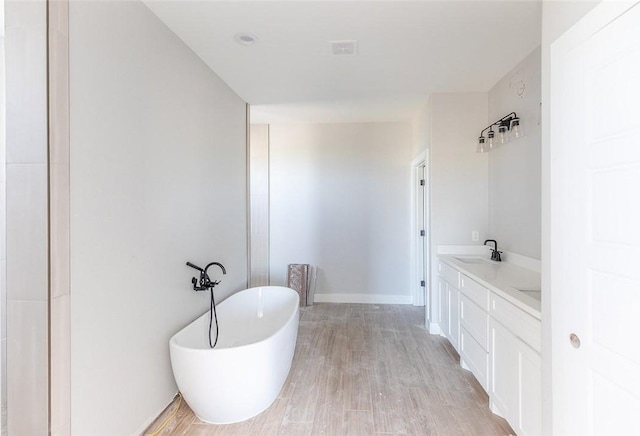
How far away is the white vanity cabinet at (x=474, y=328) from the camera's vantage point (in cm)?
209

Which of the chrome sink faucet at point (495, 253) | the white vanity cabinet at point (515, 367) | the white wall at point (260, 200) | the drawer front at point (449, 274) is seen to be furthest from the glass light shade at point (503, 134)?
the white wall at point (260, 200)

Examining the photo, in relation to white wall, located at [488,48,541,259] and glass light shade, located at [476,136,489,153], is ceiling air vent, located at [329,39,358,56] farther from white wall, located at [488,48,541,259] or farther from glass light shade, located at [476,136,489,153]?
glass light shade, located at [476,136,489,153]

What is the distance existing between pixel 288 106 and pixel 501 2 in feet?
8.04

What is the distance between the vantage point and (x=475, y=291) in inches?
89.3

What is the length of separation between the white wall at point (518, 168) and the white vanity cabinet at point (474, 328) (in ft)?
2.03

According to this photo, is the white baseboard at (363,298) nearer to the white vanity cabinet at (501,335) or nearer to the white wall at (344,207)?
the white wall at (344,207)

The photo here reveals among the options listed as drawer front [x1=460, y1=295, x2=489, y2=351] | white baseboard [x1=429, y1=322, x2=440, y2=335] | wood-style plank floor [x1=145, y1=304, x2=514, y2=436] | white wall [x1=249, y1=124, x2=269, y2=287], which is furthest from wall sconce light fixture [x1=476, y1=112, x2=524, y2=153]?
white wall [x1=249, y1=124, x2=269, y2=287]

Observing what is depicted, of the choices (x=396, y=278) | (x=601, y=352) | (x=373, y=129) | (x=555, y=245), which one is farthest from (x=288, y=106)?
(x=601, y=352)

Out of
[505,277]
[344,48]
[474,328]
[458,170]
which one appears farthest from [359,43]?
[474,328]

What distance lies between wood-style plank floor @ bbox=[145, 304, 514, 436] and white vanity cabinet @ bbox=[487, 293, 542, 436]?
26 cm

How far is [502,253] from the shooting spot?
292cm

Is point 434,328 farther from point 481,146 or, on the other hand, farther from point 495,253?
point 481,146

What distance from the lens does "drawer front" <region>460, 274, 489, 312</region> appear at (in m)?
2.10

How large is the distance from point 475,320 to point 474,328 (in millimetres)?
68
